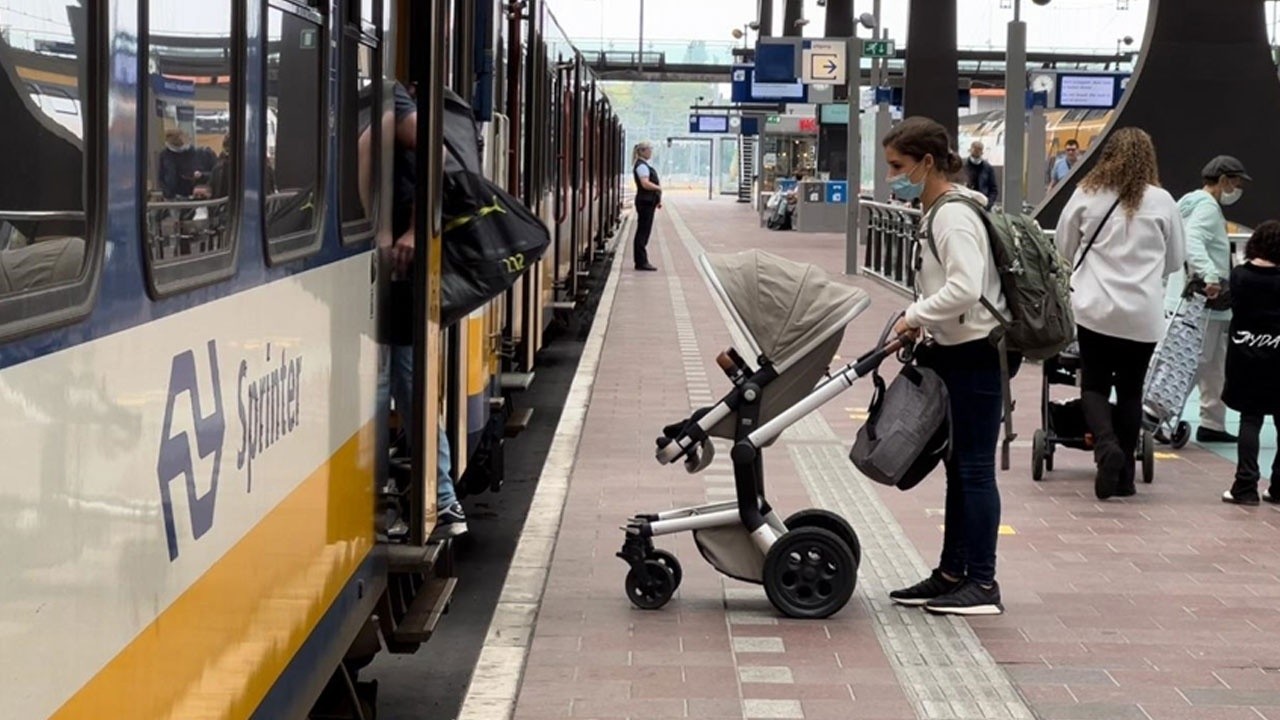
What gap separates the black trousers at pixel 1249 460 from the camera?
31.7ft

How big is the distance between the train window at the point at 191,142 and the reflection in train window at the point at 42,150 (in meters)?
0.34

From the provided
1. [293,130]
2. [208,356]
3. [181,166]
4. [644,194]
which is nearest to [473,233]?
[293,130]

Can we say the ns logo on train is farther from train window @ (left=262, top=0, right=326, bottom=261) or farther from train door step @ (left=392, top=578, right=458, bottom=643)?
train door step @ (left=392, top=578, right=458, bottom=643)

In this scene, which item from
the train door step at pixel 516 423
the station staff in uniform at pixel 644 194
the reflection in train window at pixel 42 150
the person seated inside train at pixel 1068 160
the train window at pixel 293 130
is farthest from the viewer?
the person seated inside train at pixel 1068 160

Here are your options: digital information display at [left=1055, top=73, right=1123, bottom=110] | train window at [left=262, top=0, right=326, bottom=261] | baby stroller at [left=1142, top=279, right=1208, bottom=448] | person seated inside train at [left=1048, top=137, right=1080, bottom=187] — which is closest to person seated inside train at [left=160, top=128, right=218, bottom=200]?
train window at [left=262, top=0, right=326, bottom=261]

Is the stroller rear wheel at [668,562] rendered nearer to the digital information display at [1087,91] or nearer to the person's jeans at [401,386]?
the person's jeans at [401,386]

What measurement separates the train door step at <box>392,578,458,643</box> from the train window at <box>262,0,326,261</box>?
5.74 ft

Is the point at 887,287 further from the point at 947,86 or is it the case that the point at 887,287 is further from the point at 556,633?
the point at 556,633

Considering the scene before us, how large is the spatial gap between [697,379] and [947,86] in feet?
53.3

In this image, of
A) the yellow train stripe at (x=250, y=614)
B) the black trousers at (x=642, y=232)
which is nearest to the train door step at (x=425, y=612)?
the yellow train stripe at (x=250, y=614)

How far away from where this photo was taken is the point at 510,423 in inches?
426

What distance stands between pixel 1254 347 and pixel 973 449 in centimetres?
299

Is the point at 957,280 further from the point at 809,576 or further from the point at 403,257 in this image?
the point at 403,257

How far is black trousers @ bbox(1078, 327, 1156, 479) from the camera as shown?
9.84 metres
